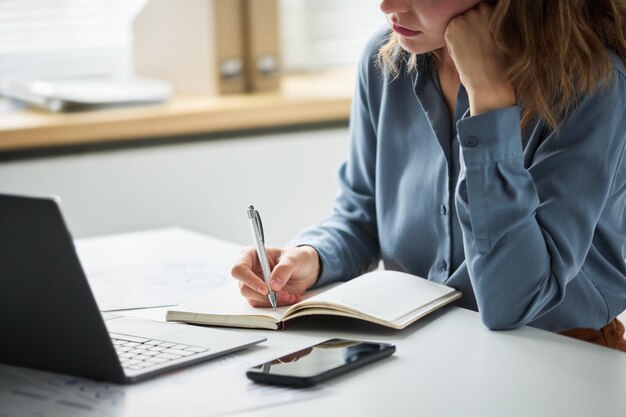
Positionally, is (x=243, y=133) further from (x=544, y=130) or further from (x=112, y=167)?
(x=544, y=130)

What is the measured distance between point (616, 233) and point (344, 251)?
415mm

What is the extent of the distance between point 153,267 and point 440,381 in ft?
2.33

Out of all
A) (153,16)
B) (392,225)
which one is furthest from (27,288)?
(153,16)

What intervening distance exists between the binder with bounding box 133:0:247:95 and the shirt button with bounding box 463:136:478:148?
1717mm

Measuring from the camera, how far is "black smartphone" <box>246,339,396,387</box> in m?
1.11

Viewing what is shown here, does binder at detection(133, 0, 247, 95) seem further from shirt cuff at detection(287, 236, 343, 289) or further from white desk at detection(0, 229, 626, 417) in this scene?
white desk at detection(0, 229, 626, 417)

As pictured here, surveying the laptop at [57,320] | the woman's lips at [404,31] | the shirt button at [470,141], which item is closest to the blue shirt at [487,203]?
the shirt button at [470,141]

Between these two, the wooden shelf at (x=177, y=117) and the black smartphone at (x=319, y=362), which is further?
the wooden shelf at (x=177, y=117)

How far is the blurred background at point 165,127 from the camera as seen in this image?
8.74 ft

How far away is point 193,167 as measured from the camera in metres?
2.83

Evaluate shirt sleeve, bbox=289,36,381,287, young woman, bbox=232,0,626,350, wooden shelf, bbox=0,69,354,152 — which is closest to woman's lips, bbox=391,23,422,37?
young woman, bbox=232,0,626,350

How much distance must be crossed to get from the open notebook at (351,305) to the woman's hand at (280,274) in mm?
25

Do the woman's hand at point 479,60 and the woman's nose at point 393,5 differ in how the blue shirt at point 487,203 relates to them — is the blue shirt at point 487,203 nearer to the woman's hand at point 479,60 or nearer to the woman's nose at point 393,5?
the woman's hand at point 479,60

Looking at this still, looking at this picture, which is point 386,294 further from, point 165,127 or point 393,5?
point 165,127
